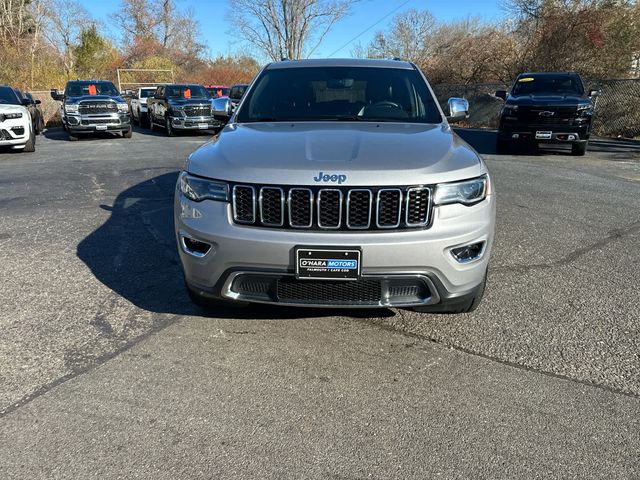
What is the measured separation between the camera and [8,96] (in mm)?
12938

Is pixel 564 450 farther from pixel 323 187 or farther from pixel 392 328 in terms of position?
pixel 323 187

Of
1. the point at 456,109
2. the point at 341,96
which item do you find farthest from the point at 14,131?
the point at 456,109

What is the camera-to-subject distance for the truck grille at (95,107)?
16.4 metres

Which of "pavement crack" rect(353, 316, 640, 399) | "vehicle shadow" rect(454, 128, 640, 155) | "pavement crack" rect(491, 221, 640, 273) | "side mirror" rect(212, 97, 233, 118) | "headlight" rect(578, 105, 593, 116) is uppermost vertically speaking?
"side mirror" rect(212, 97, 233, 118)

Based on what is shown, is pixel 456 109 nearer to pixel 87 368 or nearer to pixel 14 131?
pixel 87 368

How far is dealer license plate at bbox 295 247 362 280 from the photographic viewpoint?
2842 mm

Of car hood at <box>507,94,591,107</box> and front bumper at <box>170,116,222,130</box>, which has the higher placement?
car hood at <box>507,94,591,107</box>

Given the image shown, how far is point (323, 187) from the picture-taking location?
288 centimetres

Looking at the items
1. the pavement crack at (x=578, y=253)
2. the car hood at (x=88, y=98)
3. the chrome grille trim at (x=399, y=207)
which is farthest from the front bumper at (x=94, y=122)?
the chrome grille trim at (x=399, y=207)

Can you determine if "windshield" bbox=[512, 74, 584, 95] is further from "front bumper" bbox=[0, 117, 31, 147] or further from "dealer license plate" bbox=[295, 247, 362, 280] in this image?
"front bumper" bbox=[0, 117, 31, 147]

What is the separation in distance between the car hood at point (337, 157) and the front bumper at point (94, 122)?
47.1 ft

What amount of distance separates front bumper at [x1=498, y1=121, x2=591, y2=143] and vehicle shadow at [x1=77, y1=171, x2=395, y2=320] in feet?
27.6

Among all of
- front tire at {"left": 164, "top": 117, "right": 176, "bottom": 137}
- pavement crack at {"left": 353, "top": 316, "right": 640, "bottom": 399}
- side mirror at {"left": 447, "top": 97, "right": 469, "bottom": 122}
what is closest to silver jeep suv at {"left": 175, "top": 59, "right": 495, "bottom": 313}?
pavement crack at {"left": 353, "top": 316, "right": 640, "bottom": 399}

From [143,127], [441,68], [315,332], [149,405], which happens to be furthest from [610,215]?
[441,68]
